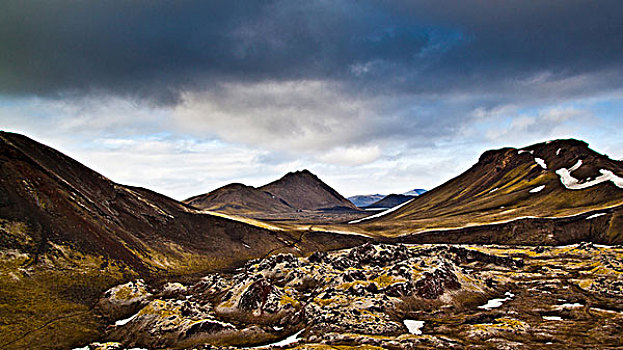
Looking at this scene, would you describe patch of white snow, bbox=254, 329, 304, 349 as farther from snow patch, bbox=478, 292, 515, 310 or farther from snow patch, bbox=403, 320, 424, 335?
snow patch, bbox=478, 292, 515, 310

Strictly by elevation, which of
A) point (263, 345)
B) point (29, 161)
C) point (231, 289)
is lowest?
point (263, 345)

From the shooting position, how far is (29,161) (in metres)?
178

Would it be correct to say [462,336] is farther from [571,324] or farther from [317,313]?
[317,313]

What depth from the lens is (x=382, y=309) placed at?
107 metres

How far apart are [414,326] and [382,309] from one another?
33.1 feet

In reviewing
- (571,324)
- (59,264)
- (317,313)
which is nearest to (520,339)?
(571,324)

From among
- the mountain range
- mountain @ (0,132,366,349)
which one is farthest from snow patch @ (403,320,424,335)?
mountain @ (0,132,366,349)

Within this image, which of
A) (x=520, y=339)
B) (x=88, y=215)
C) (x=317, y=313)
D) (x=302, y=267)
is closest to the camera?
(x=520, y=339)

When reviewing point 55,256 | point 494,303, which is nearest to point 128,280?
point 55,256

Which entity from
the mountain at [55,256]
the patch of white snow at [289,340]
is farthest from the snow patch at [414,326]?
the mountain at [55,256]

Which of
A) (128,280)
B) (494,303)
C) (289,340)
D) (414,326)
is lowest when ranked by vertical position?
(289,340)

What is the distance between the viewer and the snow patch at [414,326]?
96194 mm

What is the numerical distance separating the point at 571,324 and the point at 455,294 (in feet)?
106

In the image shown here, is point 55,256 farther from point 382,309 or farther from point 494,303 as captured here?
point 494,303
